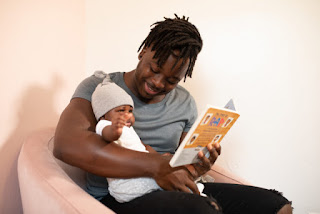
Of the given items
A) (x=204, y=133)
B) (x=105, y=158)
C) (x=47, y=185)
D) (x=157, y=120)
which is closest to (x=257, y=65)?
(x=157, y=120)

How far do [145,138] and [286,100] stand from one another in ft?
3.11

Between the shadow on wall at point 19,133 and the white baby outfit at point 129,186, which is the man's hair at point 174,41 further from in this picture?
the shadow on wall at point 19,133

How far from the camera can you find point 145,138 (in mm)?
1084

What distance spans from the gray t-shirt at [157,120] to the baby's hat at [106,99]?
0.32 ft

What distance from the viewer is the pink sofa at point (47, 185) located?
652 mm

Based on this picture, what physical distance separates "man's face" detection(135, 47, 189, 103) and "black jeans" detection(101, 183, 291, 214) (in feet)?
1.33

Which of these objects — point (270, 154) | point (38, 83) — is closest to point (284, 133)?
point (270, 154)

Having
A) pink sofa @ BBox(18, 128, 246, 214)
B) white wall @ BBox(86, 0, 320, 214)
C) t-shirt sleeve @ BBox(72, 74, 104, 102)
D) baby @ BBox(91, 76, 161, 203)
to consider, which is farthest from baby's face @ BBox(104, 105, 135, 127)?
white wall @ BBox(86, 0, 320, 214)

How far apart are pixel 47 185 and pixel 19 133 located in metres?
0.58

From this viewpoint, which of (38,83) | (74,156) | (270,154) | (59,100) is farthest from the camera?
(270,154)

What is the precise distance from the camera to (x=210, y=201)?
2.26 feet

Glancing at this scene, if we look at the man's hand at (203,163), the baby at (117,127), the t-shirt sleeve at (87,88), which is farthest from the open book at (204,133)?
the t-shirt sleeve at (87,88)

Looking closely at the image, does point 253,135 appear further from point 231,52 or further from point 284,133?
point 231,52

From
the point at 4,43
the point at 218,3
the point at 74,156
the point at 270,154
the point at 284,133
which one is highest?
the point at 218,3
